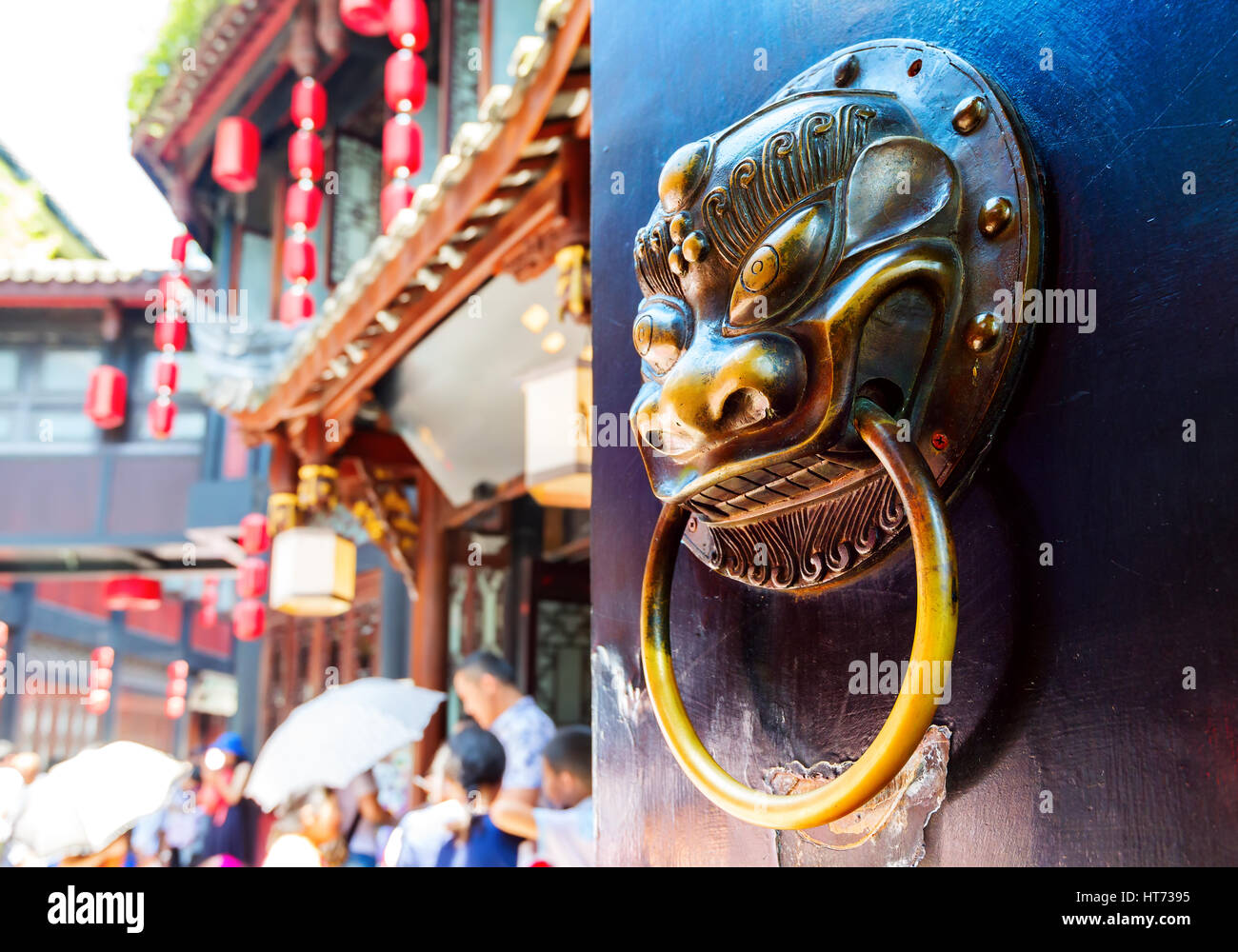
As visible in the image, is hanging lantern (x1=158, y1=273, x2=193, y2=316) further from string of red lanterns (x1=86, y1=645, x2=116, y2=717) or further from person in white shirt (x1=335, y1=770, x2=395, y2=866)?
string of red lanterns (x1=86, y1=645, x2=116, y2=717)

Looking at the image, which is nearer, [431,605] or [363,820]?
[363,820]

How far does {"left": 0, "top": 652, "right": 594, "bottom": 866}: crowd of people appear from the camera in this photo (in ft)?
9.84

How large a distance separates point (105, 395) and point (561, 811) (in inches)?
396

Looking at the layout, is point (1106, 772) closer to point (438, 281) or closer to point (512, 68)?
point (512, 68)

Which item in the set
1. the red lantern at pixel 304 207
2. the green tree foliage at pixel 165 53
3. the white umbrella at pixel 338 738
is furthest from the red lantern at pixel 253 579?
the green tree foliage at pixel 165 53

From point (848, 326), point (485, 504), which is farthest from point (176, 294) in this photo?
point (848, 326)

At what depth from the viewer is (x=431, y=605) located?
228 inches

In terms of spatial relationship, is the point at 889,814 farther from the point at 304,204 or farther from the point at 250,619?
the point at 250,619

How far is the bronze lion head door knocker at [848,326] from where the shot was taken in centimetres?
57

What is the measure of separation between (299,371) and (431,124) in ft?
9.32

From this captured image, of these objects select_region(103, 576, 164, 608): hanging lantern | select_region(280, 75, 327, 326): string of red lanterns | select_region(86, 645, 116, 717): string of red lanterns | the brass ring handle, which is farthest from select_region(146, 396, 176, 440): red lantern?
the brass ring handle

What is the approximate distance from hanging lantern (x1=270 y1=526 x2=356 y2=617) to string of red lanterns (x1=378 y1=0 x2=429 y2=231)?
1.58 meters

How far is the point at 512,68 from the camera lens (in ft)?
10.5
